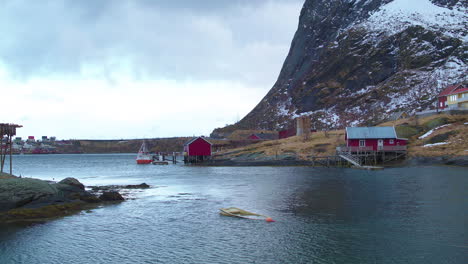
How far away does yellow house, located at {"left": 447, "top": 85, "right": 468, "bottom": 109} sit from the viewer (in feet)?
295

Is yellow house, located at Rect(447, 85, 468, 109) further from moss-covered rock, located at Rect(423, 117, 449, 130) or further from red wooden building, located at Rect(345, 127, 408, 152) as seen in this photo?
red wooden building, located at Rect(345, 127, 408, 152)

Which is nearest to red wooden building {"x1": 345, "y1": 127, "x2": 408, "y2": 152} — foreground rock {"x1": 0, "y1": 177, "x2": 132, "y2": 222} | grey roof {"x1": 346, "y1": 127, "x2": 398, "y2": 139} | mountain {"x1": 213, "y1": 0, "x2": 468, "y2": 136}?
grey roof {"x1": 346, "y1": 127, "x2": 398, "y2": 139}

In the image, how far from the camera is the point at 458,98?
304ft

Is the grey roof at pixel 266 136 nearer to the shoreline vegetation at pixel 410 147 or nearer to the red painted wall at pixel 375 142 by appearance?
the shoreline vegetation at pixel 410 147

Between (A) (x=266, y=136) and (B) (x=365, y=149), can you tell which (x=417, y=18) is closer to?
(A) (x=266, y=136)

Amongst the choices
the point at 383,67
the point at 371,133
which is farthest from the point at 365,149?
the point at 383,67

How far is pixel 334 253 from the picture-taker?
2084 cm

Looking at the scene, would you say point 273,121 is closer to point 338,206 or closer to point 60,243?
point 338,206

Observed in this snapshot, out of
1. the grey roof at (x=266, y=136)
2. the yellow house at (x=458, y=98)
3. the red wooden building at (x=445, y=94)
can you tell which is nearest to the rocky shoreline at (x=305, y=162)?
the yellow house at (x=458, y=98)

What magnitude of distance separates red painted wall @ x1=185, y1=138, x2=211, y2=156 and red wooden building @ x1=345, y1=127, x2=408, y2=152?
40.9m

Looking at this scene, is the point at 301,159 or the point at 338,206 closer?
the point at 338,206

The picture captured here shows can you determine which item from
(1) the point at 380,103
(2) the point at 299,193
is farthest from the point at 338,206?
(1) the point at 380,103

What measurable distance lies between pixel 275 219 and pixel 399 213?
9.25m

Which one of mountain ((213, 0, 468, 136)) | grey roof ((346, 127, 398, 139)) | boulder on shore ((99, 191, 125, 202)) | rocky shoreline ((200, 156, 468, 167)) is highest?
mountain ((213, 0, 468, 136))
